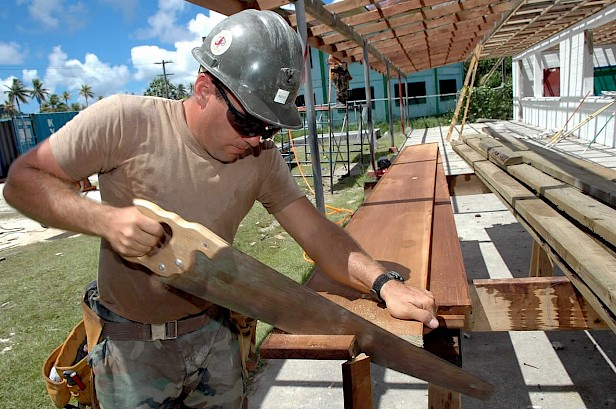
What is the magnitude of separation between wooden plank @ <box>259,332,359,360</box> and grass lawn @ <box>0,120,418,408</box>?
234 centimetres

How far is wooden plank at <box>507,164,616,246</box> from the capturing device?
85.5 inches

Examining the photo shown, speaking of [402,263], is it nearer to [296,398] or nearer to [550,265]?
[296,398]

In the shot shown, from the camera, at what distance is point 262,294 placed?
1333mm

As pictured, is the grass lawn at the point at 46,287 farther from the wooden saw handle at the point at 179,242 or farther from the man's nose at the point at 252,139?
the wooden saw handle at the point at 179,242

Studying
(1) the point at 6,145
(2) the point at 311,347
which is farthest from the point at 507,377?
(1) the point at 6,145

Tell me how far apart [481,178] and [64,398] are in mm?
4142

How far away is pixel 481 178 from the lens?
4816mm

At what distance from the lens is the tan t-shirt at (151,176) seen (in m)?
1.58

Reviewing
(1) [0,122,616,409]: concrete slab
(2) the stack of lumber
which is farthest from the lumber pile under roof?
(1) [0,122,616,409]: concrete slab

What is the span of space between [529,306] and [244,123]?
133cm

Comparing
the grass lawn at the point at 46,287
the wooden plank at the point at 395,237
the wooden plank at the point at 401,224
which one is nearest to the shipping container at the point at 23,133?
the grass lawn at the point at 46,287

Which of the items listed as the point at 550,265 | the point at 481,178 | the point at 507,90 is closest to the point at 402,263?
the point at 550,265

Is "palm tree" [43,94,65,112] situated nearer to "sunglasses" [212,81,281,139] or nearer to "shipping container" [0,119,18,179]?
"shipping container" [0,119,18,179]

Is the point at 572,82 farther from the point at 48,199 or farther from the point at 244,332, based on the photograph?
the point at 48,199
